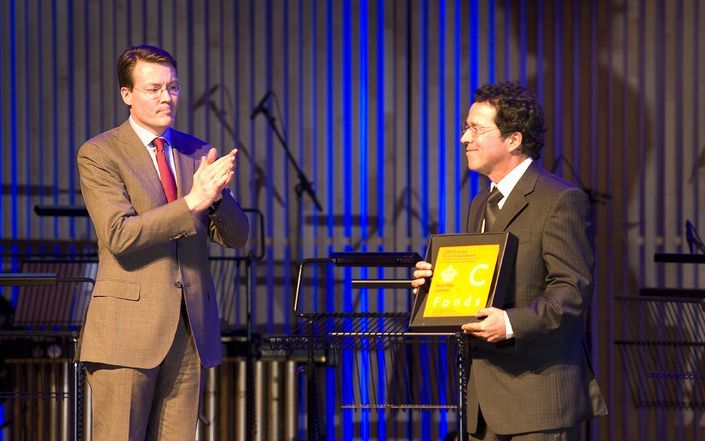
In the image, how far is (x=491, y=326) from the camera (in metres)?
2.68

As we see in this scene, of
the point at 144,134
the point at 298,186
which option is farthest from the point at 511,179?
the point at 298,186

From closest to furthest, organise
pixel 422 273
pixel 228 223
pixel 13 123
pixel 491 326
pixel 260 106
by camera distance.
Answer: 1. pixel 491 326
2. pixel 422 273
3. pixel 228 223
4. pixel 260 106
5. pixel 13 123

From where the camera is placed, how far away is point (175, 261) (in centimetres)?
304

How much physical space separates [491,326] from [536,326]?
0.39ft

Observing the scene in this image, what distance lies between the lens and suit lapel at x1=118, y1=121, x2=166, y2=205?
307 centimetres

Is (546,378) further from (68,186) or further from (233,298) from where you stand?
(68,186)

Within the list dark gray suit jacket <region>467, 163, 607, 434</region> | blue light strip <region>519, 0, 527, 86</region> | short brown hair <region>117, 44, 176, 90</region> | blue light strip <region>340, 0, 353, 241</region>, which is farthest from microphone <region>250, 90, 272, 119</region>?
dark gray suit jacket <region>467, 163, 607, 434</region>

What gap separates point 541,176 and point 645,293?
203 centimetres

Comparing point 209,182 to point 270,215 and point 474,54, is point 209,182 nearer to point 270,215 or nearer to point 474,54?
point 270,215

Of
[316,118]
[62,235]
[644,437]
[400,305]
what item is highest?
[316,118]

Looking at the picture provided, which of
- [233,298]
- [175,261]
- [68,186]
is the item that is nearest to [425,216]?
[233,298]

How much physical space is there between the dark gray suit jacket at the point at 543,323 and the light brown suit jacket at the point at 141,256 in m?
0.84

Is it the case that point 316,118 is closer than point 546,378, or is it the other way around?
point 546,378

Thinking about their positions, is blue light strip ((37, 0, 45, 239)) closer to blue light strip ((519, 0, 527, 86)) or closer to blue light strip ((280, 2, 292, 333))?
blue light strip ((280, 2, 292, 333))
